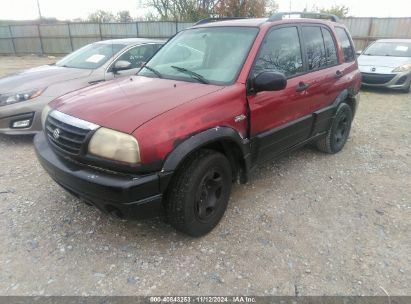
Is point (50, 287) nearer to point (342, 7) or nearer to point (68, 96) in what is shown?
point (68, 96)

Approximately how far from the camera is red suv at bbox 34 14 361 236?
7.90 ft

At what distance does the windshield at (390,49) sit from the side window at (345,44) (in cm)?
651

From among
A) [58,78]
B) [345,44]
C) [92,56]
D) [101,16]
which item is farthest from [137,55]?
[101,16]

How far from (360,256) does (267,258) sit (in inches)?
31.0

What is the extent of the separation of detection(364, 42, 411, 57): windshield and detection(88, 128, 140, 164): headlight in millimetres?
10360

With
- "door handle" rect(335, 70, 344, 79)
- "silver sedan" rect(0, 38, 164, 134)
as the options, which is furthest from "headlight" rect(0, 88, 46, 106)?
"door handle" rect(335, 70, 344, 79)

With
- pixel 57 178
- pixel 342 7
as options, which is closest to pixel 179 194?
pixel 57 178

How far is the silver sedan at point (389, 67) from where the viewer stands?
9234 mm

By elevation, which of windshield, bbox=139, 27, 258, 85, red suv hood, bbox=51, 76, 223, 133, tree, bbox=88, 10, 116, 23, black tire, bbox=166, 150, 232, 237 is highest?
tree, bbox=88, 10, 116, 23

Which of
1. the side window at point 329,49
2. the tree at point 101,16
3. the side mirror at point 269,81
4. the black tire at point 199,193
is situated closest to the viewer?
the black tire at point 199,193

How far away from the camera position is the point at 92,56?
19.6 feet

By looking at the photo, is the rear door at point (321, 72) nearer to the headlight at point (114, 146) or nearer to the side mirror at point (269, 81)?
the side mirror at point (269, 81)

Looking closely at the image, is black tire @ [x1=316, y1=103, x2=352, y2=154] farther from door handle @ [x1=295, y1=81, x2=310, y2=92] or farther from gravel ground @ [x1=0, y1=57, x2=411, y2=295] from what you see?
door handle @ [x1=295, y1=81, x2=310, y2=92]

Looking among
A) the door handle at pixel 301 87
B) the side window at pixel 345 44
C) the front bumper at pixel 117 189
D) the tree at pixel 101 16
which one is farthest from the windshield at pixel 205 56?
the tree at pixel 101 16
